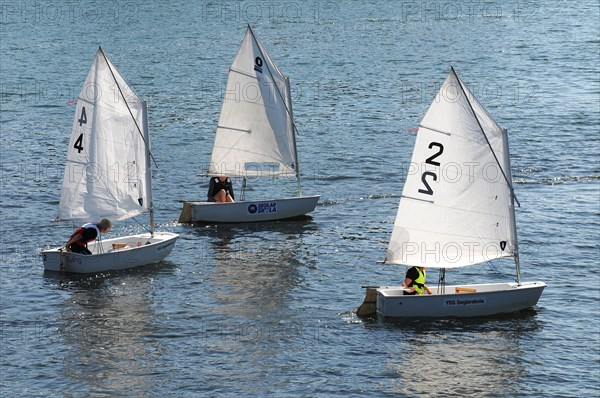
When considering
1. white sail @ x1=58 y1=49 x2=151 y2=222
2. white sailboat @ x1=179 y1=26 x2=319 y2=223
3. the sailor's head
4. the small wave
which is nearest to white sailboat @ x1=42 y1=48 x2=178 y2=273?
white sail @ x1=58 y1=49 x2=151 y2=222

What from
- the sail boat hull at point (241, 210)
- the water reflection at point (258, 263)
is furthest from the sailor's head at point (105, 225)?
the sail boat hull at point (241, 210)

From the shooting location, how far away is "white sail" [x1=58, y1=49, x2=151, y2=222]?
6988 centimetres

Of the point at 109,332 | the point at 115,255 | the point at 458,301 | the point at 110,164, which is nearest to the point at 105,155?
the point at 110,164

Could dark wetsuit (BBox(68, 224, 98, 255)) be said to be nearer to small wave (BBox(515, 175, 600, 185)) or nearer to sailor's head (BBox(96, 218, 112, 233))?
sailor's head (BBox(96, 218, 112, 233))

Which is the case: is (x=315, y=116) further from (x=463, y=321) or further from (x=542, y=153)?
(x=463, y=321)

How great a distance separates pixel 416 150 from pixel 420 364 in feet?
37.2

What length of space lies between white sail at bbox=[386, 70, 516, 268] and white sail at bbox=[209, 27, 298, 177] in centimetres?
1959

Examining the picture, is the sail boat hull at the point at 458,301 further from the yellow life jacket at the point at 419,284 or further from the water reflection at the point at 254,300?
the water reflection at the point at 254,300

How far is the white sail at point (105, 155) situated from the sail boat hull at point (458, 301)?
18.4m

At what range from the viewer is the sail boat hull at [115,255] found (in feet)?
219

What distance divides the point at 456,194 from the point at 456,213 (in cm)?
99

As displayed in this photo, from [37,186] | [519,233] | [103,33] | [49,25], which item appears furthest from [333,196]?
[49,25]

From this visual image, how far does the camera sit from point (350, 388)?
174 feet

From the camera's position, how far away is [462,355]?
56.2 metres
